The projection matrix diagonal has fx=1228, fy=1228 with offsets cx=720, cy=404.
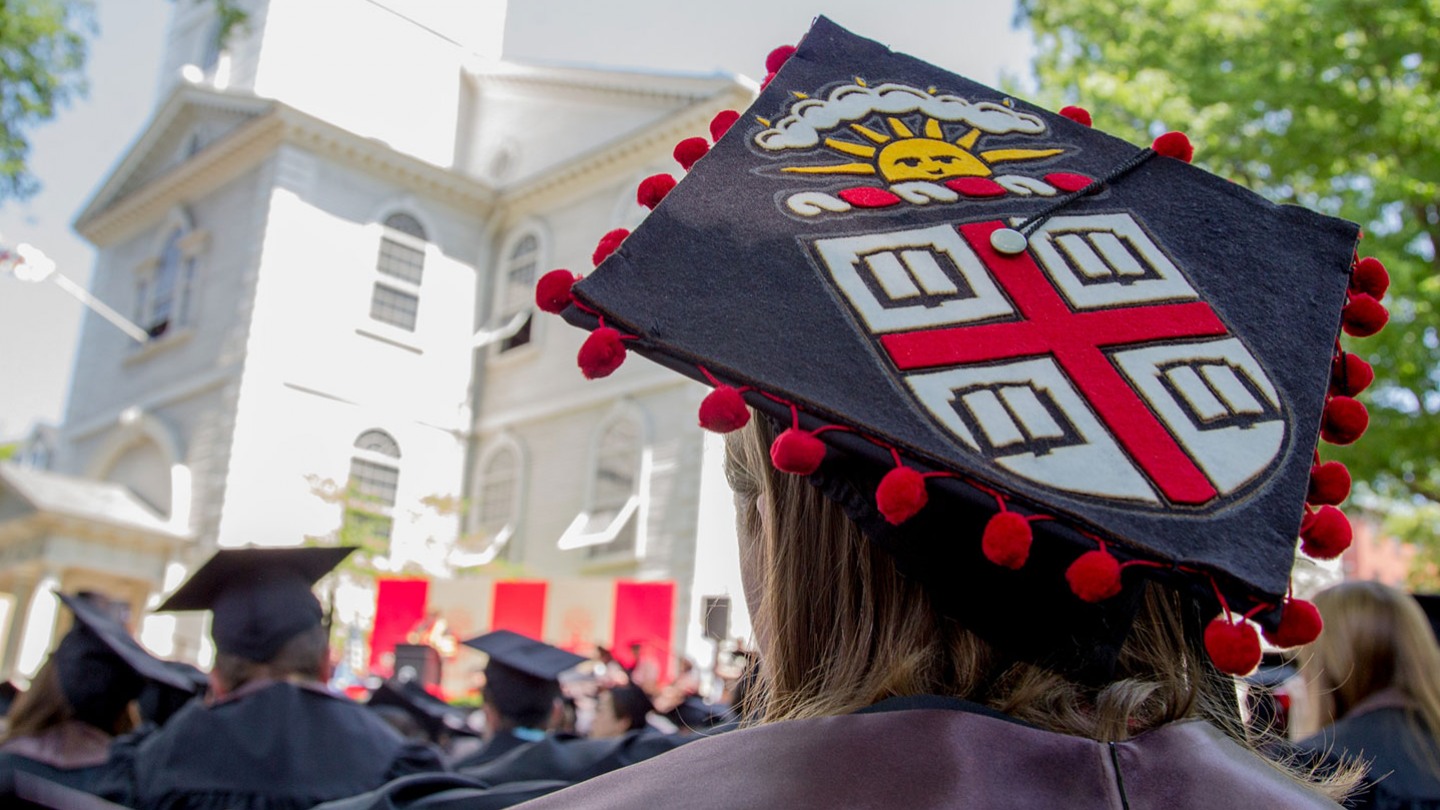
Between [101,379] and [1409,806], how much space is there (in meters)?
24.8

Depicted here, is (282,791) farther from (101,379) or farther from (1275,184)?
(101,379)

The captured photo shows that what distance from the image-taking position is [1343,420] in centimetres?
134

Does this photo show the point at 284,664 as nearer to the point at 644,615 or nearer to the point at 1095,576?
the point at 1095,576

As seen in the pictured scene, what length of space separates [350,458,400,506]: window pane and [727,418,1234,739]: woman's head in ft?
57.7

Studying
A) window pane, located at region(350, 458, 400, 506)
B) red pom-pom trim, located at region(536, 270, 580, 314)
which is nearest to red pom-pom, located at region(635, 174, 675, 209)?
red pom-pom trim, located at region(536, 270, 580, 314)

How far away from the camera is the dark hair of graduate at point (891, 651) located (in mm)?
1170

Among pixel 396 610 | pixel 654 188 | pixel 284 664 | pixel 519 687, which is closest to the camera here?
pixel 654 188

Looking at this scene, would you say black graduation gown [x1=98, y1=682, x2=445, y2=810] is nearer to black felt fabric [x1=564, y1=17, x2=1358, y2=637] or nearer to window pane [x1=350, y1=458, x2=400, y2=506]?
black felt fabric [x1=564, y1=17, x2=1358, y2=637]

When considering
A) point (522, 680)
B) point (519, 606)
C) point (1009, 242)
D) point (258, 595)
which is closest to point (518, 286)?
point (519, 606)

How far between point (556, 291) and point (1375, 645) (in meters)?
3.19

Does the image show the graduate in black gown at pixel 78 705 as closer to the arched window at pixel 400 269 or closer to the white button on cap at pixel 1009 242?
the white button on cap at pixel 1009 242

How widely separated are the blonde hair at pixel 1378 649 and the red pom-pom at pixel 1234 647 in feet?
9.28

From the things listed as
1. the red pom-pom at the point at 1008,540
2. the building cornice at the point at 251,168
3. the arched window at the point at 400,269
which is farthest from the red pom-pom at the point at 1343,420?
the arched window at the point at 400,269

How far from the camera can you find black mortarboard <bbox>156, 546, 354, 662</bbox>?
4215 mm
